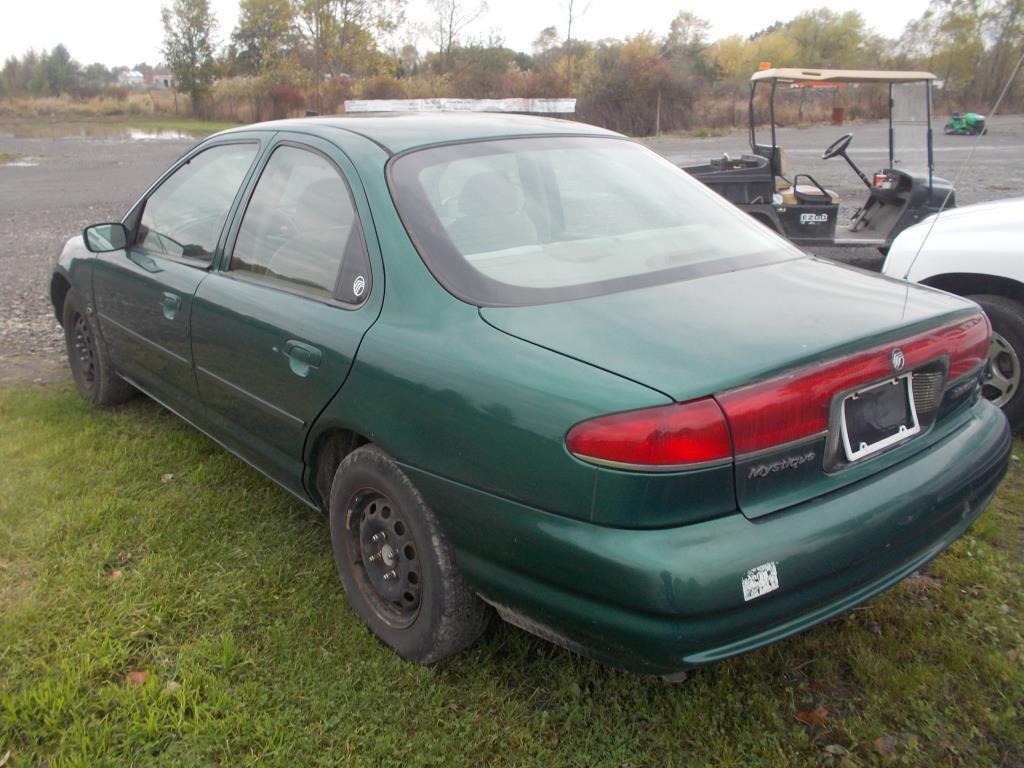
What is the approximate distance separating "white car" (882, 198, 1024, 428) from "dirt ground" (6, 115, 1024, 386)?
554 mm

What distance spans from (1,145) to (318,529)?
3031cm

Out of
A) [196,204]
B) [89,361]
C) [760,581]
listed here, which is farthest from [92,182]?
[760,581]

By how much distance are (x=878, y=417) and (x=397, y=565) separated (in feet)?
4.75

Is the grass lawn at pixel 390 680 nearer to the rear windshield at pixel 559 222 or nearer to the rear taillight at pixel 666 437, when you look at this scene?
the rear taillight at pixel 666 437

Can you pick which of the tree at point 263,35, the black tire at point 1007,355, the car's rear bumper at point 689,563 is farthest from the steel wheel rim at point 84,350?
the tree at point 263,35

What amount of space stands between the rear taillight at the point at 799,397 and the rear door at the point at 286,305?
1.15 metres

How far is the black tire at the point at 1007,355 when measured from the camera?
3.92m

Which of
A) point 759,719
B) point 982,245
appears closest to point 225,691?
point 759,719

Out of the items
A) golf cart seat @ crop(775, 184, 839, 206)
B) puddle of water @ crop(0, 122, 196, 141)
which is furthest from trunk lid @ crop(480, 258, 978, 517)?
puddle of water @ crop(0, 122, 196, 141)

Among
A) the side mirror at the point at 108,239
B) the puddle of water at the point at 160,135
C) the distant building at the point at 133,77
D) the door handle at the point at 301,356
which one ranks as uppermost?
the distant building at the point at 133,77

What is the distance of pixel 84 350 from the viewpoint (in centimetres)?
479

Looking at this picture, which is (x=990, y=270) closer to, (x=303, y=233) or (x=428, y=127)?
(x=428, y=127)

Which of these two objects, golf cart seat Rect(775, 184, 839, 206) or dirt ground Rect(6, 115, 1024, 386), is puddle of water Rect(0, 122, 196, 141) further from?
golf cart seat Rect(775, 184, 839, 206)

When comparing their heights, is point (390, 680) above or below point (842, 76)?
below
